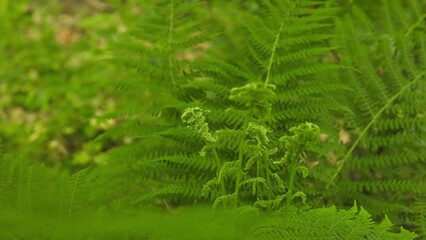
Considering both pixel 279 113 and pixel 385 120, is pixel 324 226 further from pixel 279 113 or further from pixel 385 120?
pixel 385 120

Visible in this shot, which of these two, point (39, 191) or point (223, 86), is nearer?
point (39, 191)

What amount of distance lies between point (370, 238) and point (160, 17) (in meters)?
1.17

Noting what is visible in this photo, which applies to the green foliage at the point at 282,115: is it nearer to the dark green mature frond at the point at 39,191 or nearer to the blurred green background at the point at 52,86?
the dark green mature frond at the point at 39,191

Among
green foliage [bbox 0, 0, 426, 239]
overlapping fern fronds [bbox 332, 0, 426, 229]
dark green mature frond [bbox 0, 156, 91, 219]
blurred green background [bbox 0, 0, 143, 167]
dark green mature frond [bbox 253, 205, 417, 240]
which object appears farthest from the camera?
blurred green background [bbox 0, 0, 143, 167]

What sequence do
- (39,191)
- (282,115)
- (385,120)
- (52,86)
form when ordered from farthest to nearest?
(52,86), (385,120), (282,115), (39,191)

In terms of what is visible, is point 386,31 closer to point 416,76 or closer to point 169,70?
point 416,76

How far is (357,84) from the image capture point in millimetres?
1950

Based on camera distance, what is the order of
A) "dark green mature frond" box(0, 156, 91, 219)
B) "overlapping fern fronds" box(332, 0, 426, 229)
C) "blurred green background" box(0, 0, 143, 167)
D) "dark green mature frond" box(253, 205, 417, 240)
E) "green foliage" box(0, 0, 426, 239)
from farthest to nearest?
"blurred green background" box(0, 0, 143, 167) < "overlapping fern fronds" box(332, 0, 426, 229) < "green foliage" box(0, 0, 426, 239) < "dark green mature frond" box(253, 205, 417, 240) < "dark green mature frond" box(0, 156, 91, 219)

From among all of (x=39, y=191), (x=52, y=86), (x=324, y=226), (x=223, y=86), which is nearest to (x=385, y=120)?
(x=223, y=86)

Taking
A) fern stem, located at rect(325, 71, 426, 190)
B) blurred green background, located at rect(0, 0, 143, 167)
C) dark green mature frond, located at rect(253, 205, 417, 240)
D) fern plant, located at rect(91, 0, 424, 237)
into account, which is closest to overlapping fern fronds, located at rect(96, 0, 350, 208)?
fern plant, located at rect(91, 0, 424, 237)

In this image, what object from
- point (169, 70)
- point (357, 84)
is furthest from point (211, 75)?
point (357, 84)

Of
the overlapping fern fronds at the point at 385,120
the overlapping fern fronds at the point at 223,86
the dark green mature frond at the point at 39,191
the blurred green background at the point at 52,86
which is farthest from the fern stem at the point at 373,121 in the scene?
the blurred green background at the point at 52,86

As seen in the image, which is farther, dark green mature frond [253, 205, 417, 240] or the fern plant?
the fern plant

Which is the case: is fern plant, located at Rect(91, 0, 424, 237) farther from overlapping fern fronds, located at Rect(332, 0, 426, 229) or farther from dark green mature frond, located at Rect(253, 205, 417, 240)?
dark green mature frond, located at Rect(253, 205, 417, 240)
